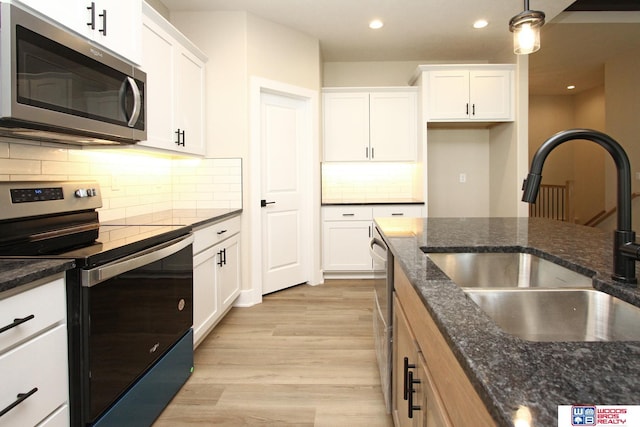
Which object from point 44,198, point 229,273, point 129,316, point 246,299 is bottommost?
point 246,299

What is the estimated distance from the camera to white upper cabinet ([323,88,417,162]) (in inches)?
180

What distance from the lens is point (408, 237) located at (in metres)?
1.64

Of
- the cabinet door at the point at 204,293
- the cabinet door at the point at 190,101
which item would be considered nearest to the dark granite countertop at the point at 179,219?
the cabinet door at the point at 204,293

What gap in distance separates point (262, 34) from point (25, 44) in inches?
101

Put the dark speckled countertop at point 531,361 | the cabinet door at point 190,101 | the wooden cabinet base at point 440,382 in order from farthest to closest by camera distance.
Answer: the cabinet door at point 190,101 < the wooden cabinet base at point 440,382 < the dark speckled countertop at point 531,361

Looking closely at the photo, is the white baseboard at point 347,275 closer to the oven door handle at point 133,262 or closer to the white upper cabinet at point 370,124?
the white upper cabinet at point 370,124

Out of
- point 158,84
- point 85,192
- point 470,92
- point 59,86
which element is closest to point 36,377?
point 85,192

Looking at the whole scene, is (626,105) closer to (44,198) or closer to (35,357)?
(44,198)

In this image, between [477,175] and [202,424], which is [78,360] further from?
[477,175]

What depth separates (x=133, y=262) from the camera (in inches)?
61.9

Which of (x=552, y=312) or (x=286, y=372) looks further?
(x=286, y=372)

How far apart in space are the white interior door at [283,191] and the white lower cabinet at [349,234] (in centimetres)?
33

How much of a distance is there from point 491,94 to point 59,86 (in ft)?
13.6

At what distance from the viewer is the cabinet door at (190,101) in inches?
113
